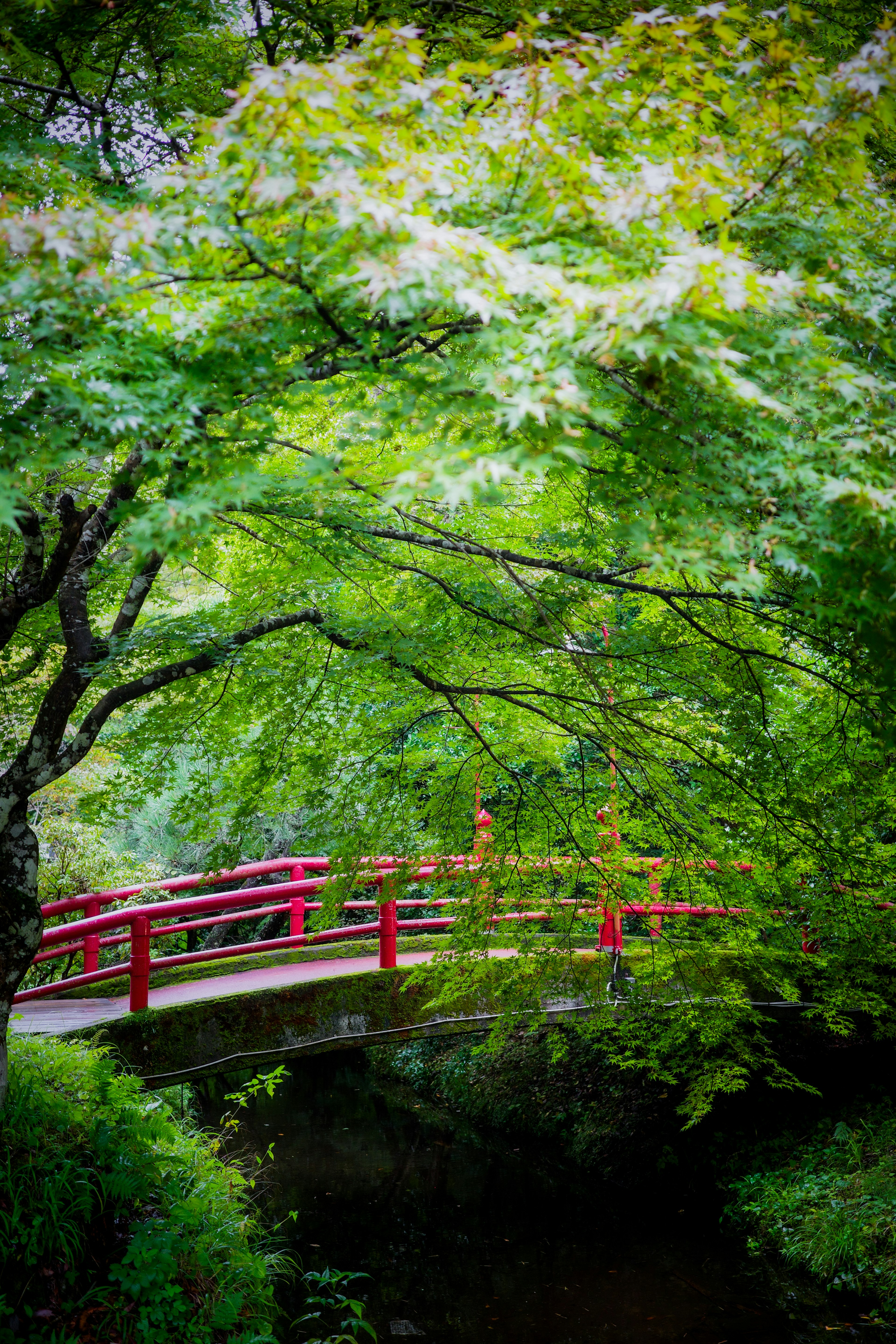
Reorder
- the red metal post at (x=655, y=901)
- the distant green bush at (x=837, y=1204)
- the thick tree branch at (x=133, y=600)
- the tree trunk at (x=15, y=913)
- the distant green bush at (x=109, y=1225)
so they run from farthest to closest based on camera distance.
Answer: the distant green bush at (x=837, y=1204)
the red metal post at (x=655, y=901)
the thick tree branch at (x=133, y=600)
the tree trunk at (x=15, y=913)
the distant green bush at (x=109, y=1225)

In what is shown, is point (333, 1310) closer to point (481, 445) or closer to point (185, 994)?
point (185, 994)

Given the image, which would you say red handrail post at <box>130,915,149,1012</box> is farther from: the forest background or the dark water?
the dark water

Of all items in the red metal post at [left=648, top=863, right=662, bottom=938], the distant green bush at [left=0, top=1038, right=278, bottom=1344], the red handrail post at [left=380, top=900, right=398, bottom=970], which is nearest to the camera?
the distant green bush at [left=0, top=1038, right=278, bottom=1344]

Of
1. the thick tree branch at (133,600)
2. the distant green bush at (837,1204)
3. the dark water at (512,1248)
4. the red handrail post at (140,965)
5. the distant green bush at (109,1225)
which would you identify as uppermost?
the thick tree branch at (133,600)

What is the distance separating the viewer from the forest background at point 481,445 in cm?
207

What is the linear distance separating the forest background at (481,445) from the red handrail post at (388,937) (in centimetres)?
54

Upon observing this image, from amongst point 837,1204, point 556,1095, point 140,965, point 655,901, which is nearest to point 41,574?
point 140,965

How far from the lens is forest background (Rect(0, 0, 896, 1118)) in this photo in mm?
2072

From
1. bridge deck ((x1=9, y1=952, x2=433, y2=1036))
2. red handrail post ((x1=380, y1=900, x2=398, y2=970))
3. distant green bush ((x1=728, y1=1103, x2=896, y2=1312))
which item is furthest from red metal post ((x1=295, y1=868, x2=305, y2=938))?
distant green bush ((x1=728, y1=1103, x2=896, y2=1312))

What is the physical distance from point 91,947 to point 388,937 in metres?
2.22

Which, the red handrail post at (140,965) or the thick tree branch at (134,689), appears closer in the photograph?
the thick tree branch at (134,689)

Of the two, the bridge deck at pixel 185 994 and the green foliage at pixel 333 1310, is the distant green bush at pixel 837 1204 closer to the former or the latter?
the green foliage at pixel 333 1310

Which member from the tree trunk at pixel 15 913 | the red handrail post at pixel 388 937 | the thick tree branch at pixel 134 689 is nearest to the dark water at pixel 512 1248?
the red handrail post at pixel 388 937

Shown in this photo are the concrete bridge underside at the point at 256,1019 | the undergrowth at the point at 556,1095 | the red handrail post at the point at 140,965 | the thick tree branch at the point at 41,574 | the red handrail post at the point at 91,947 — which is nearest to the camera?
the thick tree branch at the point at 41,574
